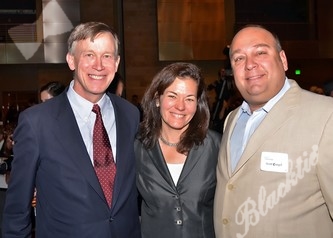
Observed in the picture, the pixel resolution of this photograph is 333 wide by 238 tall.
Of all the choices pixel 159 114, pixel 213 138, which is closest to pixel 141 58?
pixel 159 114

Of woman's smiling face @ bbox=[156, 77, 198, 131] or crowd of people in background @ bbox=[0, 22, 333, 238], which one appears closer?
crowd of people in background @ bbox=[0, 22, 333, 238]

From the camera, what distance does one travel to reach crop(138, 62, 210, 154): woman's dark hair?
98.0 inches

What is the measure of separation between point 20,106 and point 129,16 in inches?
237

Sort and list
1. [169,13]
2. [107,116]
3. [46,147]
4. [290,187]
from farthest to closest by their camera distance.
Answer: [169,13] < [107,116] < [46,147] < [290,187]

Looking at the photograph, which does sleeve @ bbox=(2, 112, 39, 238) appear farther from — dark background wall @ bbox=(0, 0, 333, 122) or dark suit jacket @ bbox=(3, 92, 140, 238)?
dark background wall @ bbox=(0, 0, 333, 122)

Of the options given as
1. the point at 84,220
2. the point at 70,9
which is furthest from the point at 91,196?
the point at 70,9

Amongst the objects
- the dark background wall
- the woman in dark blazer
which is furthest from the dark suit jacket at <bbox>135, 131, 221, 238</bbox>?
the dark background wall

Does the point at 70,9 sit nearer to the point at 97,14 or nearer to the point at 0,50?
the point at 97,14

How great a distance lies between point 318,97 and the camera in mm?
1914

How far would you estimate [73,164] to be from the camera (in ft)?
6.94

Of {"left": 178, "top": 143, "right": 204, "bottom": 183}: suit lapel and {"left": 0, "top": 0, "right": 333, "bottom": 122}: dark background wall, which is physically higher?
{"left": 0, "top": 0, "right": 333, "bottom": 122}: dark background wall

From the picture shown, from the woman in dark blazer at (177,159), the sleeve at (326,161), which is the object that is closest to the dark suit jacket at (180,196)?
the woman in dark blazer at (177,159)

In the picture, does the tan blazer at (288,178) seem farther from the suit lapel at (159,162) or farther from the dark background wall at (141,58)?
the dark background wall at (141,58)

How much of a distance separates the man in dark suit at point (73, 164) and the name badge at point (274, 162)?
76 centimetres
